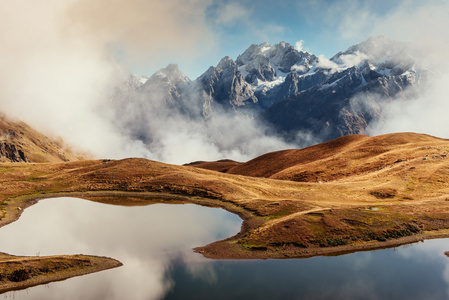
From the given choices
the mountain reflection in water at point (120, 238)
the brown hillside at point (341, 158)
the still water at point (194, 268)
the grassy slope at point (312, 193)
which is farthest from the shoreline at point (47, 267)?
the brown hillside at point (341, 158)

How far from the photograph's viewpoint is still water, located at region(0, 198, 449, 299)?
33.5 metres

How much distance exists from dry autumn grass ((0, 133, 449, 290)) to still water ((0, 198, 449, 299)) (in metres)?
3.81

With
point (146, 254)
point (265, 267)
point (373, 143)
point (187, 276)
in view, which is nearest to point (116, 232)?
point (146, 254)

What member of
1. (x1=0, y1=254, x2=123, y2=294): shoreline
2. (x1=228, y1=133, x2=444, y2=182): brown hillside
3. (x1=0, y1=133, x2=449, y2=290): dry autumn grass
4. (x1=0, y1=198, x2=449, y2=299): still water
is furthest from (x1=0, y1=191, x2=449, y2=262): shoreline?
(x1=228, y1=133, x2=444, y2=182): brown hillside

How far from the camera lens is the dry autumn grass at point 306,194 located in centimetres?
4953

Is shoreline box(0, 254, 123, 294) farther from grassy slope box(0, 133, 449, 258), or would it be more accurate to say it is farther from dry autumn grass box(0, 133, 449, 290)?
grassy slope box(0, 133, 449, 258)

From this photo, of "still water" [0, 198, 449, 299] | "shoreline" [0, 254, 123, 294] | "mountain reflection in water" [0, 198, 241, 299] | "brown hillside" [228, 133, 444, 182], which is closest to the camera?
"still water" [0, 198, 449, 299]

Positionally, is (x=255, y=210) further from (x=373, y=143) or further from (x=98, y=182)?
(x=373, y=143)

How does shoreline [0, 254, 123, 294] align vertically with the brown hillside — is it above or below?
below

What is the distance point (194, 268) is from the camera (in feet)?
128

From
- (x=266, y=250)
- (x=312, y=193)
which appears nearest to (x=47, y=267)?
(x=266, y=250)

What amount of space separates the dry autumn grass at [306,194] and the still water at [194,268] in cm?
381

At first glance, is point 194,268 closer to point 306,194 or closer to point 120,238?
point 120,238

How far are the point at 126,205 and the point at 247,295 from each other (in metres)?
48.9
